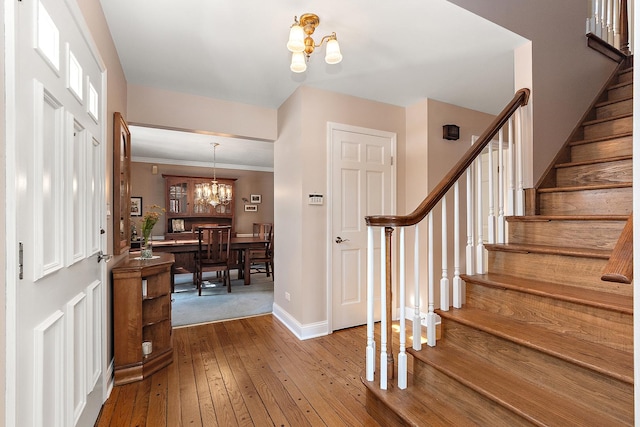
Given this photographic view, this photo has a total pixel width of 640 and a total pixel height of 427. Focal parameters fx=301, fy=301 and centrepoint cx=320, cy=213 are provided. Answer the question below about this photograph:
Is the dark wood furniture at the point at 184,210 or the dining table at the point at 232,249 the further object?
the dark wood furniture at the point at 184,210

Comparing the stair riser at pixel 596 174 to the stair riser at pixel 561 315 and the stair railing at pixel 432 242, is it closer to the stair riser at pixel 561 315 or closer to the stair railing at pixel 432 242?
the stair railing at pixel 432 242

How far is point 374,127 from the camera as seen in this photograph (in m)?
3.24

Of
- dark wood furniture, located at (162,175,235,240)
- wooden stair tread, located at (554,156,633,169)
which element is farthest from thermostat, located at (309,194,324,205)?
dark wood furniture, located at (162,175,235,240)

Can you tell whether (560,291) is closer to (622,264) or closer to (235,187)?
(622,264)

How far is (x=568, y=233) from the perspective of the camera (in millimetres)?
1872

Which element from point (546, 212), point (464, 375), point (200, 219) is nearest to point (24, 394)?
point (464, 375)

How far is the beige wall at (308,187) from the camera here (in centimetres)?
288

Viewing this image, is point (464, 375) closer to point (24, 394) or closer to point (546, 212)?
point (546, 212)

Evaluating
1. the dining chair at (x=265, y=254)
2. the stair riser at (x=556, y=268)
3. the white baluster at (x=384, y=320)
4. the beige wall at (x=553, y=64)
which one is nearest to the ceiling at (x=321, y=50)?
the beige wall at (x=553, y=64)

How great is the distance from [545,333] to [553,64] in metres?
2.08

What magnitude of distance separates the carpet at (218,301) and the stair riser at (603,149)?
132 inches

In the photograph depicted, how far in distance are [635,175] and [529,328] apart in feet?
3.63

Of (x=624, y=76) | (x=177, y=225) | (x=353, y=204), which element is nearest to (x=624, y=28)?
(x=624, y=76)

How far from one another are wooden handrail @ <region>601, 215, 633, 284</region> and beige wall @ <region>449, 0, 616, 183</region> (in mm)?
1694
